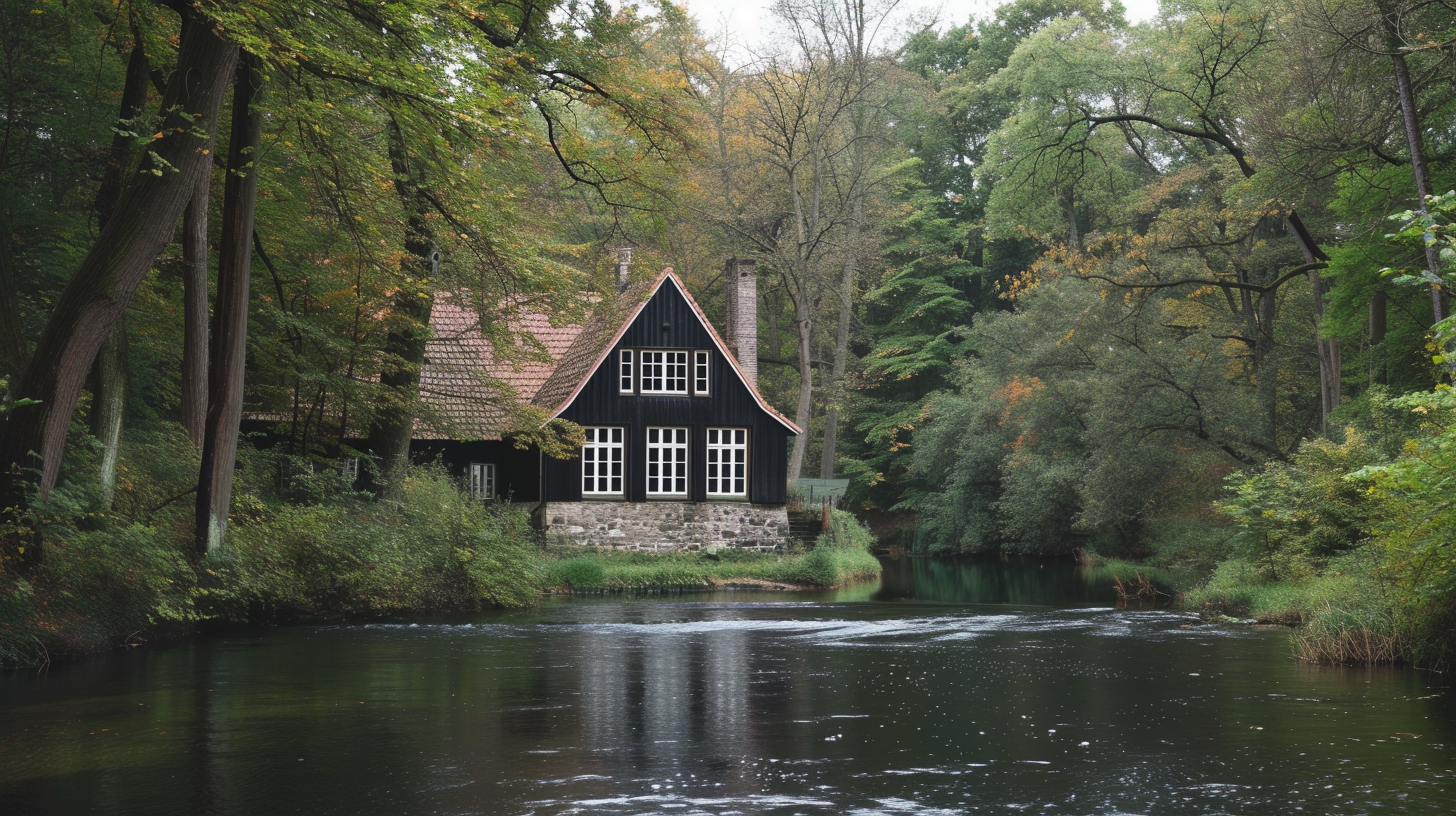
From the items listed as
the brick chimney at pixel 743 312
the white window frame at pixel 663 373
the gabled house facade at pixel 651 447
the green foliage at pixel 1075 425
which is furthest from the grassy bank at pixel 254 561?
the green foliage at pixel 1075 425

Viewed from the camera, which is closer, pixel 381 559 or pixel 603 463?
pixel 381 559

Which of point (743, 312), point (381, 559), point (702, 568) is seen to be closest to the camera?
point (381, 559)

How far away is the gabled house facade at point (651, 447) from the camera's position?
3105cm

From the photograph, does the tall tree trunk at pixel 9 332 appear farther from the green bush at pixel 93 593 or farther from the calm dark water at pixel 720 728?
the calm dark water at pixel 720 728

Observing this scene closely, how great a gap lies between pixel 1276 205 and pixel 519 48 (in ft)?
46.4

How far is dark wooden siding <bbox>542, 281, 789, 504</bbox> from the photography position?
3125 centimetres

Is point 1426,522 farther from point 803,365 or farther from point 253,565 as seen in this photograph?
point 803,365

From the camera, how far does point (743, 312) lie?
35.3m

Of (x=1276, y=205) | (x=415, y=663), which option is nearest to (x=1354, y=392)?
(x=1276, y=205)

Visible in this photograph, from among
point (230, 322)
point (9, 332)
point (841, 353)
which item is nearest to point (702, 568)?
point (841, 353)

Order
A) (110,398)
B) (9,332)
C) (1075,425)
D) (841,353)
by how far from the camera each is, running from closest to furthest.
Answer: (9,332) < (110,398) < (1075,425) < (841,353)

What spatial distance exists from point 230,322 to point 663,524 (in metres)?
16.1

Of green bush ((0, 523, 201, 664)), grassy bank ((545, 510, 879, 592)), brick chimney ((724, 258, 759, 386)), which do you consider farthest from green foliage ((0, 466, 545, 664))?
brick chimney ((724, 258, 759, 386))

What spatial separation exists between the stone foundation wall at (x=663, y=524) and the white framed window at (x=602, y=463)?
379 millimetres
